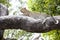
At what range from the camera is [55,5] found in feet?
22.8

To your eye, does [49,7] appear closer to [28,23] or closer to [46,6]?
[46,6]

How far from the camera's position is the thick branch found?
116 inches

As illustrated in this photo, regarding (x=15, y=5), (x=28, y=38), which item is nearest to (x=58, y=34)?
(x=28, y=38)

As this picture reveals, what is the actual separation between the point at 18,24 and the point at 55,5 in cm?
415

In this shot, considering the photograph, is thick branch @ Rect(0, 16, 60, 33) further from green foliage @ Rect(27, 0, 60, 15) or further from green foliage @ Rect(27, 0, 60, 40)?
green foliage @ Rect(27, 0, 60, 15)

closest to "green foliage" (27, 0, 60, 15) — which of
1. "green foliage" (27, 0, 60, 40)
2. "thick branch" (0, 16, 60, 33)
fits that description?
"green foliage" (27, 0, 60, 40)

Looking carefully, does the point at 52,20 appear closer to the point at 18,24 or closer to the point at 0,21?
the point at 18,24

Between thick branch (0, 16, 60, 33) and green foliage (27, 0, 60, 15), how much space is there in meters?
3.88

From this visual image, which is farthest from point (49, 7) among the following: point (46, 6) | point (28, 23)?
point (28, 23)

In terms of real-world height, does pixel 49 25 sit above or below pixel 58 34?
above

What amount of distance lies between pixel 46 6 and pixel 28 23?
4.36 m

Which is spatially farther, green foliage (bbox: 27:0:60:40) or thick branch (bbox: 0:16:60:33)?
green foliage (bbox: 27:0:60:40)

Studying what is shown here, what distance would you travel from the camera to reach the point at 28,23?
2959 mm

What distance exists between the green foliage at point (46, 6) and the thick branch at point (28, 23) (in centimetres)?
388
